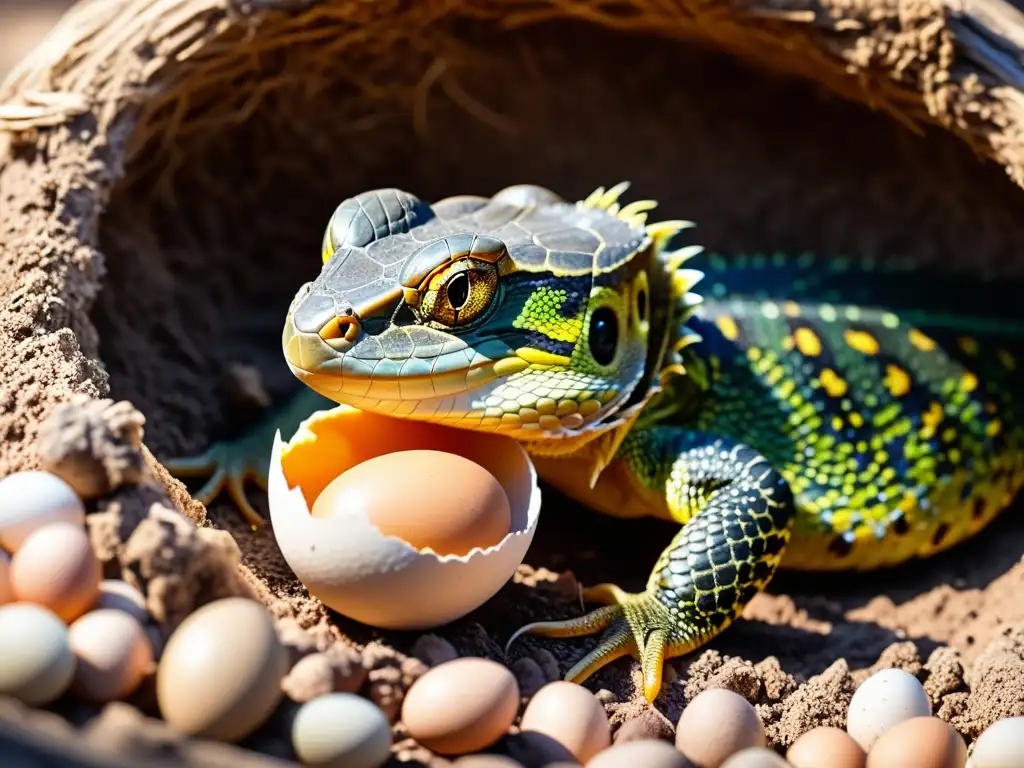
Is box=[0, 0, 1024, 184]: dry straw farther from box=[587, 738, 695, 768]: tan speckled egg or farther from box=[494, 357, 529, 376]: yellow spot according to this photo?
box=[587, 738, 695, 768]: tan speckled egg

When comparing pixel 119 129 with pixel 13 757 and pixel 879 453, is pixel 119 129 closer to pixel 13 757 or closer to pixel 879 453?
pixel 13 757

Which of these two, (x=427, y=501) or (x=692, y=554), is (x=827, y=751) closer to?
(x=692, y=554)

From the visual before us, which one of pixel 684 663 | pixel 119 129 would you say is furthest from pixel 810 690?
pixel 119 129

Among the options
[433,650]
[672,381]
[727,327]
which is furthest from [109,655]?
[727,327]

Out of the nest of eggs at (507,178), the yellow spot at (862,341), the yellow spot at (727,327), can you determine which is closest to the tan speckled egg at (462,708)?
the nest of eggs at (507,178)

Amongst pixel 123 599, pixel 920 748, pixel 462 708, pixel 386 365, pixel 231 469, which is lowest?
pixel 231 469

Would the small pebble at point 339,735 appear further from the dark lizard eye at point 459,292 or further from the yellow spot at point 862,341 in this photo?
the yellow spot at point 862,341

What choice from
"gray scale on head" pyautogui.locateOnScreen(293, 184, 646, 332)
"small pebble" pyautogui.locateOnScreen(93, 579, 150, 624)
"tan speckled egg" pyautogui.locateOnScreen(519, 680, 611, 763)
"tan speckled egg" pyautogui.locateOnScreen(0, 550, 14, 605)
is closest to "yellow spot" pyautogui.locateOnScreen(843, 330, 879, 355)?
"gray scale on head" pyautogui.locateOnScreen(293, 184, 646, 332)
